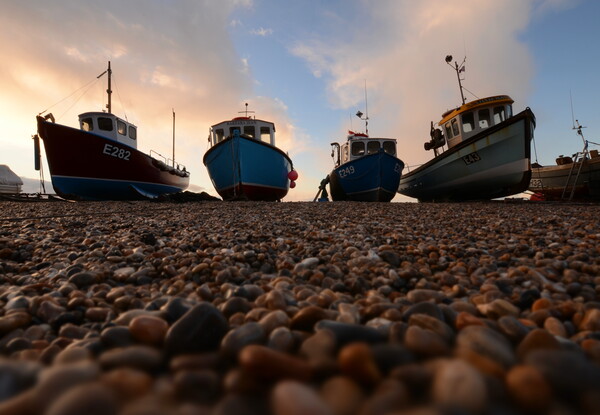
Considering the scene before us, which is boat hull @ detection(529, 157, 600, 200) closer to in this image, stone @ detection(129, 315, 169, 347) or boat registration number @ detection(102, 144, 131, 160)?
stone @ detection(129, 315, 169, 347)

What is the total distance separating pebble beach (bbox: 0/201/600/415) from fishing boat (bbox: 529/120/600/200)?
535 inches

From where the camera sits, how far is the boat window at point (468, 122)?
47.8ft

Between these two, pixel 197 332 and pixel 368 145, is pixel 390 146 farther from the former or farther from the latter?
pixel 197 332

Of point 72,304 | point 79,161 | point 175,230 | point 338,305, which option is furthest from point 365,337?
point 79,161

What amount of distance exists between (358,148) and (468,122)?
578 cm

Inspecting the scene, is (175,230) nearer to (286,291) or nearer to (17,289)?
(17,289)

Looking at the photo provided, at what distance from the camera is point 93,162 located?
14.0 meters

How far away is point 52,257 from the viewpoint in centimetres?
299

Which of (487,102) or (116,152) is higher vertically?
(487,102)

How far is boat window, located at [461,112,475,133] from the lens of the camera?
47.8 feet

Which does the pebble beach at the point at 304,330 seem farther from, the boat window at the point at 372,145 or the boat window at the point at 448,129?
the boat window at the point at 372,145

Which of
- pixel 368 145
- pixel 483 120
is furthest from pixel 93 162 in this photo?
pixel 483 120

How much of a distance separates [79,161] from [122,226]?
11.6 metres

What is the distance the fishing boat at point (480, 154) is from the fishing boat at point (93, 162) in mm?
14730
